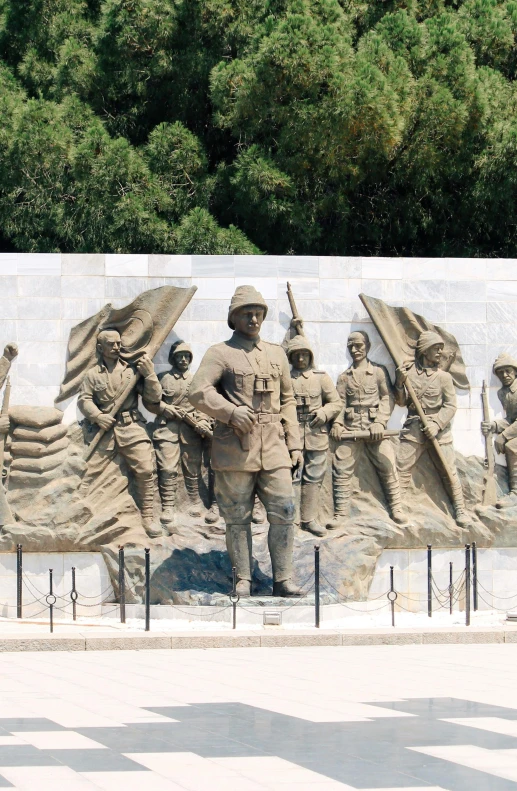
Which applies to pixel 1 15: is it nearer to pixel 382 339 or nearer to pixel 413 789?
pixel 382 339

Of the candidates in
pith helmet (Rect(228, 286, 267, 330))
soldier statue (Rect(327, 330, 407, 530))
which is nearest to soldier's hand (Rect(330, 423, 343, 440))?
soldier statue (Rect(327, 330, 407, 530))

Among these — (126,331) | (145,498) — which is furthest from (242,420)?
(126,331)

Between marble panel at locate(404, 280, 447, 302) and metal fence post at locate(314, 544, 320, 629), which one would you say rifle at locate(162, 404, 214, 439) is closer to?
metal fence post at locate(314, 544, 320, 629)

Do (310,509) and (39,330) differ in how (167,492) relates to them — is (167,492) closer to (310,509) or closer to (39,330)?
(310,509)

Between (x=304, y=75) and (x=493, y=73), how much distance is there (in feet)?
12.2

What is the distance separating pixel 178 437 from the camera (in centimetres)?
1545

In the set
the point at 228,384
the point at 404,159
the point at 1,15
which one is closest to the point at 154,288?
the point at 228,384

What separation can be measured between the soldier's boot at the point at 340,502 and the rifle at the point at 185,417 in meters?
1.46

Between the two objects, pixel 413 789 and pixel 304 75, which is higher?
pixel 304 75

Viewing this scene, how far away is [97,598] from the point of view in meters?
15.1

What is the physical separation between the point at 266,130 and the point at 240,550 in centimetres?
952

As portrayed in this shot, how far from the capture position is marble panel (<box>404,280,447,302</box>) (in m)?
16.4

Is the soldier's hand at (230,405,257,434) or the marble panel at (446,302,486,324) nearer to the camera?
the soldier's hand at (230,405,257,434)

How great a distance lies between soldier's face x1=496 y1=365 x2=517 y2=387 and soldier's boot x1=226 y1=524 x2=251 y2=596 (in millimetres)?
4041
